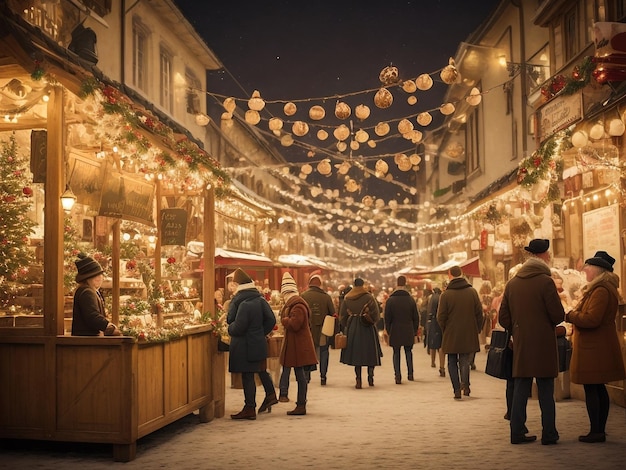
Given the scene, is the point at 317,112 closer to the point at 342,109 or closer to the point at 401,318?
the point at 342,109

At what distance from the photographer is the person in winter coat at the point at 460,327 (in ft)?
41.4

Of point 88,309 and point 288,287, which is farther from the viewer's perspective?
point 288,287

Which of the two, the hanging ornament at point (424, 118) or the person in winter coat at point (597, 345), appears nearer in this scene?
the person in winter coat at point (597, 345)

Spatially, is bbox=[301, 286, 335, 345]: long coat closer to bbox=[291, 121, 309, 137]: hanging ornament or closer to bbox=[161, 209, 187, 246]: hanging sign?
bbox=[161, 209, 187, 246]: hanging sign

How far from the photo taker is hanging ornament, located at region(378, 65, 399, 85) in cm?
1597

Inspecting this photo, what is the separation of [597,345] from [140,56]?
58.4 ft

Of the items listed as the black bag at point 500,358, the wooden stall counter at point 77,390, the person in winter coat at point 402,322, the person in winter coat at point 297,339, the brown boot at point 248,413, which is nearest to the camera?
the wooden stall counter at point 77,390

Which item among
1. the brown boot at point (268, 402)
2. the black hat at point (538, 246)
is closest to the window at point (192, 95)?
the brown boot at point (268, 402)

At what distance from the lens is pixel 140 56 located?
2308cm

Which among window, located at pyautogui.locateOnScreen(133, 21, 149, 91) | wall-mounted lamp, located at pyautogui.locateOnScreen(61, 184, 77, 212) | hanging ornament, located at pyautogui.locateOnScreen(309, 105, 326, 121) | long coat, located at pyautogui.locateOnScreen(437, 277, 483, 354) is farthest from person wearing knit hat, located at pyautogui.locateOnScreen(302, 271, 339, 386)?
window, located at pyautogui.locateOnScreen(133, 21, 149, 91)

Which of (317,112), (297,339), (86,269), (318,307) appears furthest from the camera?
(317,112)

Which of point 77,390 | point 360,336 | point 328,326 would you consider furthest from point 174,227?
point 77,390

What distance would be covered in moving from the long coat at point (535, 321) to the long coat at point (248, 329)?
363cm

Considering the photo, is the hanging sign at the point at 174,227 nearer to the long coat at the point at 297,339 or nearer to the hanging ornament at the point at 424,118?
the long coat at the point at 297,339
